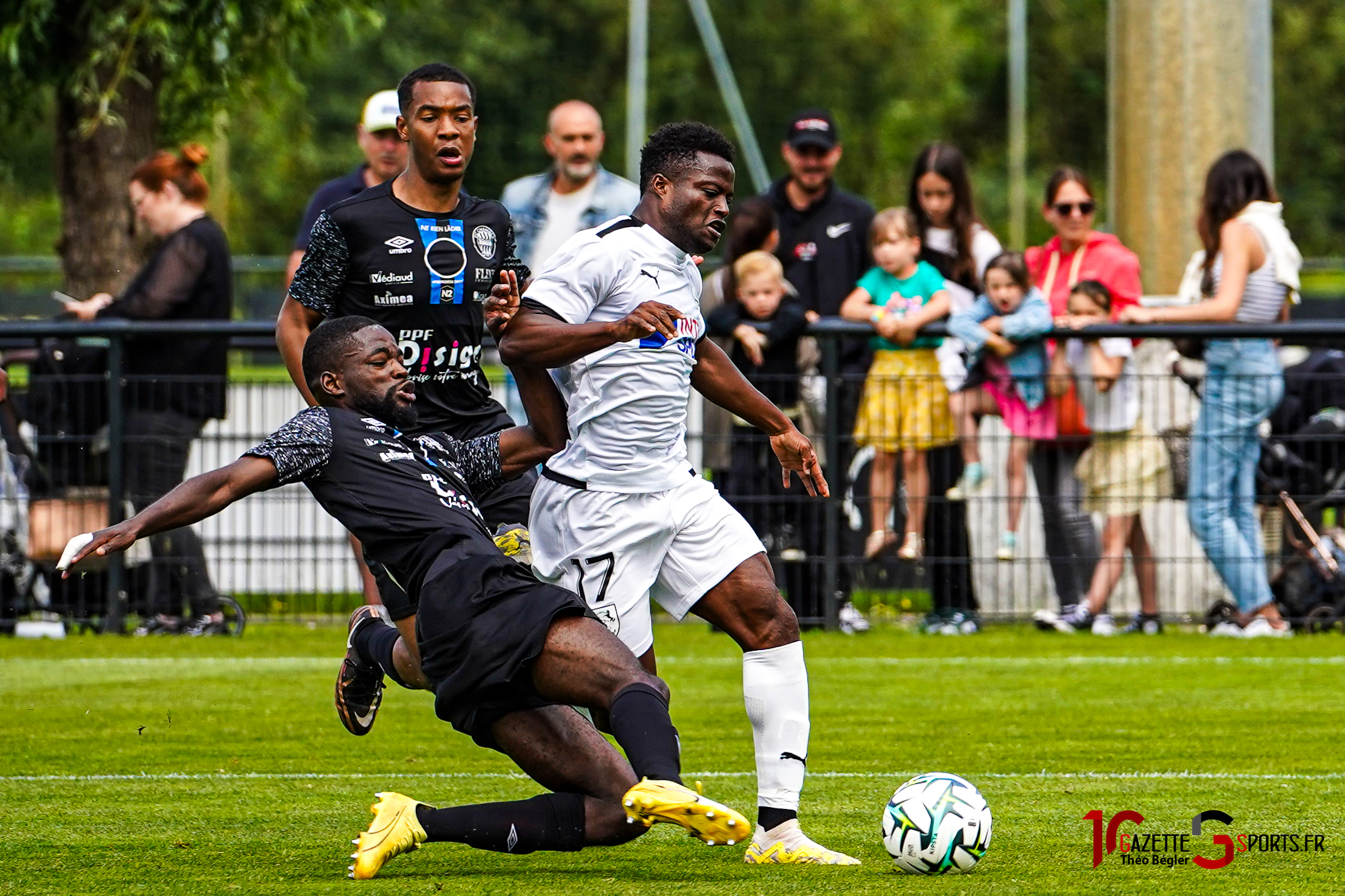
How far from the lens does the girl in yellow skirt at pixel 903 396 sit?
38.3 feet

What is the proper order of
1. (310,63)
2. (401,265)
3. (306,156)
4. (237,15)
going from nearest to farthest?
(401,265), (237,15), (310,63), (306,156)

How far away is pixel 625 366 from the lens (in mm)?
6207

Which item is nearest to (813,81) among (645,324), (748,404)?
(748,404)

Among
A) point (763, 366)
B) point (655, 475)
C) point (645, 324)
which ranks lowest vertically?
point (655, 475)

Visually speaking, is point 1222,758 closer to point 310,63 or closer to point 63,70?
point 63,70

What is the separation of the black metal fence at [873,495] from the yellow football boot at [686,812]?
6652 millimetres

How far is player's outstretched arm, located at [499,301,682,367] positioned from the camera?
18.8ft

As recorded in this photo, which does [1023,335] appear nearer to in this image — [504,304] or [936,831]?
[504,304]

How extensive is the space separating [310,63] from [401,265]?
32.5 ft

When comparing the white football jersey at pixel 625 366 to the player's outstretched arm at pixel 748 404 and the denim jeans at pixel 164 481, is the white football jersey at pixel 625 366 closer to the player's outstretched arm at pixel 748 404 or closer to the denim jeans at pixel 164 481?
the player's outstretched arm at pixel 748 404

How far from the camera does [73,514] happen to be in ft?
38.8

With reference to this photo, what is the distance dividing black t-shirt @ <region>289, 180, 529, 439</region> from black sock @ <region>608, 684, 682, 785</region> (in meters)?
2.04

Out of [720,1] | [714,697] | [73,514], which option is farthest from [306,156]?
[714,697]

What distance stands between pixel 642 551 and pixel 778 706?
0.61m
